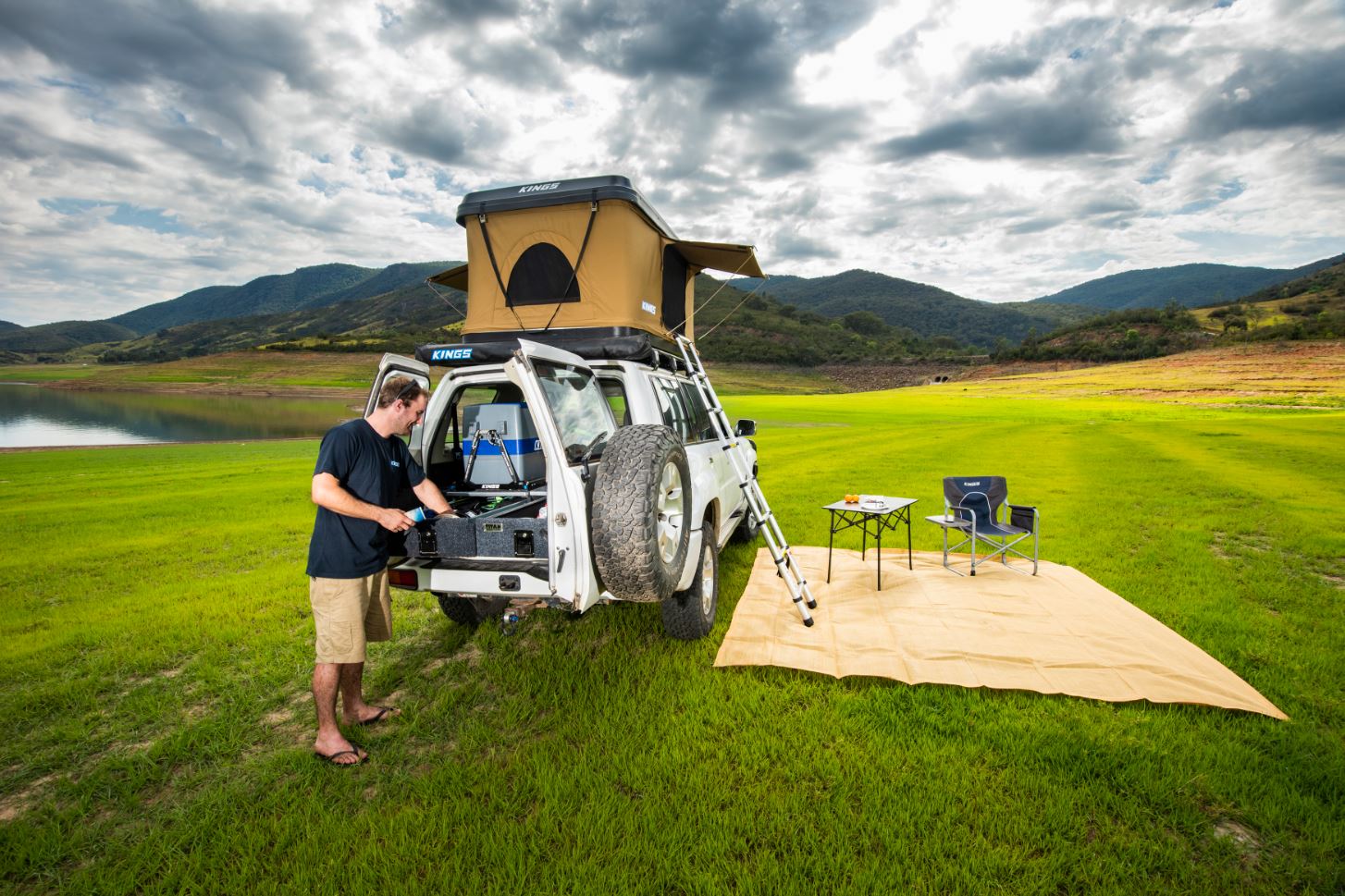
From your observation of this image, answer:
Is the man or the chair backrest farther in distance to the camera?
the chair backrest

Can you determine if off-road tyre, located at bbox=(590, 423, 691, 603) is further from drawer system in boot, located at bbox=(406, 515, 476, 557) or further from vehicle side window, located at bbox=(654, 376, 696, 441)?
vehicle side window, located at bbox=(654, 376, 696, 441)

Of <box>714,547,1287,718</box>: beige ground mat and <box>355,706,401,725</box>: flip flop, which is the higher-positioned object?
<box>355,706,401,725</box>: flip flop

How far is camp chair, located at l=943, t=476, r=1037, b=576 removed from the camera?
6586 millimetres

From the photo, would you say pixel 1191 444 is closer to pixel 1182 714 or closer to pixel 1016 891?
pixel 1182 714

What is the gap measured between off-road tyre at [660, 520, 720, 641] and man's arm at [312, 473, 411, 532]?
6.77ft

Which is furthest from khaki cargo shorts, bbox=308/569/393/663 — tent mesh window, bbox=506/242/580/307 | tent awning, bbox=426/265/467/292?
tent awning, bbox=426/265/467/292

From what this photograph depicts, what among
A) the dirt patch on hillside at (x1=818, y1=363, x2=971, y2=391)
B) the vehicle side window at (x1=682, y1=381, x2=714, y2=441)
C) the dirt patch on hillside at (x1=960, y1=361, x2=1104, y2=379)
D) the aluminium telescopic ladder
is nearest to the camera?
the aluminium telescopic ladder

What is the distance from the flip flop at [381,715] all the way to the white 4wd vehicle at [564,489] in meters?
0.87

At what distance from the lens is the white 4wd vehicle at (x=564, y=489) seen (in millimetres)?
3395

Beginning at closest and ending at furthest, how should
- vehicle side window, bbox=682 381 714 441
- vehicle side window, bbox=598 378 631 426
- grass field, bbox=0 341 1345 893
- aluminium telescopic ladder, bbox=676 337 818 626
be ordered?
grass field, bbox=0 341 1345 893 < vehicle side window, bbox=598 378 631 426 < aluminium telescopic ladder, bbox=676 337 818 626 < vehicle side window, bbox=682 381 714 441

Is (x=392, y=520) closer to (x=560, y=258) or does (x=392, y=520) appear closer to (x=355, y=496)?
(x=355, y=496)

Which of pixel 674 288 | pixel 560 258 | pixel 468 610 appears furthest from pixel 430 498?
pixel 674 288

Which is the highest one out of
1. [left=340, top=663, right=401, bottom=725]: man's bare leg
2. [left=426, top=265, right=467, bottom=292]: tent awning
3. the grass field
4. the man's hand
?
[left=426, top=265, right=467, bottom=292]: tent awning

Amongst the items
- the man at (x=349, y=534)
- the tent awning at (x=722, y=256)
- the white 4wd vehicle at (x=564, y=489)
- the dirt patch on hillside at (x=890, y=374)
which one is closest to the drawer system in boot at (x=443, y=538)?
the white 4wd vehicle at (x=564, y=489)
